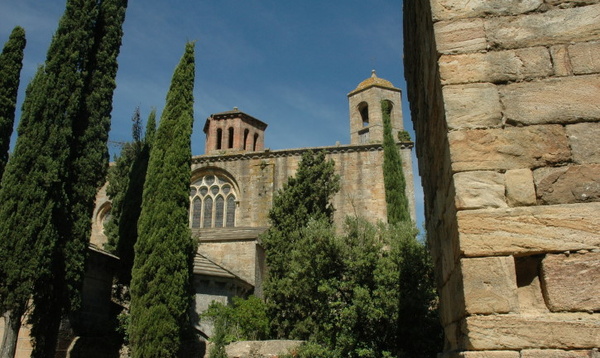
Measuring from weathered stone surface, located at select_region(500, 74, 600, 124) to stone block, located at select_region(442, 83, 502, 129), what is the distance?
0.18 feet

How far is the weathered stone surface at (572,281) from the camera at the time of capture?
2.10m

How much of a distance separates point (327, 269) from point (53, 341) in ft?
20.2

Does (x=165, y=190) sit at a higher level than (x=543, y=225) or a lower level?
higher

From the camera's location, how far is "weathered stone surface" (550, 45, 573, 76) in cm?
250

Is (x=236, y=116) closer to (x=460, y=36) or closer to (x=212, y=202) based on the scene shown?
(x=212, y=202)

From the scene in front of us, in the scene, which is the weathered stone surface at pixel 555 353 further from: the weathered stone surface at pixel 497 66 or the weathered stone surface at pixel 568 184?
the weathered stone surface at pixel 497 66

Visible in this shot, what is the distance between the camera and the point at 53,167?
35.5ft

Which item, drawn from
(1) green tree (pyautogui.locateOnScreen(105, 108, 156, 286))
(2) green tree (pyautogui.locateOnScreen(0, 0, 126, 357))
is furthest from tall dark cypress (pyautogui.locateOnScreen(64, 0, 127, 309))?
(1) green tree (pyautogui.locateOnScreen(105, 108, 156, 286))

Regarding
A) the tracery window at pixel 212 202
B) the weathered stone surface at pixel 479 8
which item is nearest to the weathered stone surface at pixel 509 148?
the weathered stone surface at pixel 479 8

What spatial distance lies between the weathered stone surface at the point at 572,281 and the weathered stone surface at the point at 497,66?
3.11 feet

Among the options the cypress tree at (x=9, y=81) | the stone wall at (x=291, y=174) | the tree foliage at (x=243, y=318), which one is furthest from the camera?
the stone wall at (x=291, y=174)

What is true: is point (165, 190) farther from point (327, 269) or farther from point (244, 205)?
point (244, 205)

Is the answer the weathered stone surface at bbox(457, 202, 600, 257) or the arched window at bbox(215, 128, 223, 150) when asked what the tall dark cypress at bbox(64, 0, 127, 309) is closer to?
the weathered stone surface at bbox(457, 202, 600, 257)

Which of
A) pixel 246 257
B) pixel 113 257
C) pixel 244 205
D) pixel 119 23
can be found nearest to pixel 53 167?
pixel 113 257
